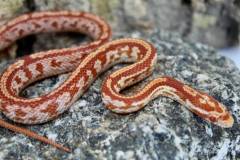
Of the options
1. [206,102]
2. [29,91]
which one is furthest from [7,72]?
[206,102]

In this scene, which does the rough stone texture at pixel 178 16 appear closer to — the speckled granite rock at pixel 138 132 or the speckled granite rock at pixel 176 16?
the speckled granite rock at pixel 176 16

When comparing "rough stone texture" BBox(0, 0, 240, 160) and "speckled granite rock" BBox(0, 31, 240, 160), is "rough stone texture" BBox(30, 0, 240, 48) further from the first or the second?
"speckled granite rock" BBox(0, 31, 240, 160)

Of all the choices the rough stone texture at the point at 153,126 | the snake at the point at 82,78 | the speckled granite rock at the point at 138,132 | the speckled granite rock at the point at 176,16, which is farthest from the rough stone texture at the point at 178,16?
the speckled granite rock at the point at 138,132

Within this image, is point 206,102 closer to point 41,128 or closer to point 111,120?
point 111,120

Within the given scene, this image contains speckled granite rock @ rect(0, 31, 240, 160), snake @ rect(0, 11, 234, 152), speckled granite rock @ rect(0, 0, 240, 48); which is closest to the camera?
speckled granite rock @ rect(0, 31, 240, 160)


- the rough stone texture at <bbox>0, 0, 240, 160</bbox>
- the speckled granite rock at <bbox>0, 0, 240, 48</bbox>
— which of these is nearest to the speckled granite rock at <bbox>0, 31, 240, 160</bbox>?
the rough stone texture at <bbox>0, 0, 240, 160</bbox>
